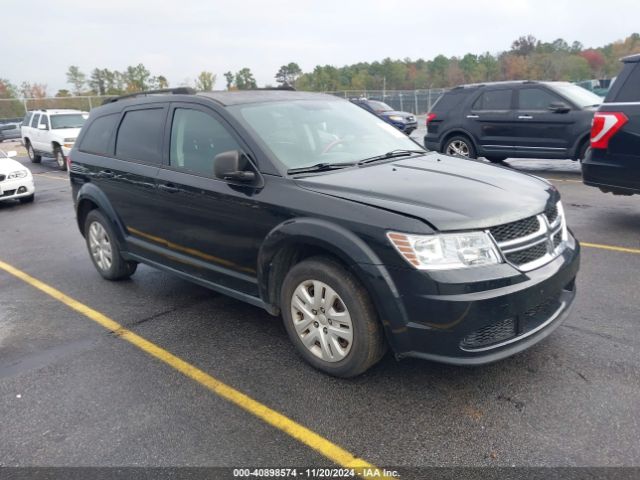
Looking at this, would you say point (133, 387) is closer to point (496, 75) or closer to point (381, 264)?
point (381, 264)

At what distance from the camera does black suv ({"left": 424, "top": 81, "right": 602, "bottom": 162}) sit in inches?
395

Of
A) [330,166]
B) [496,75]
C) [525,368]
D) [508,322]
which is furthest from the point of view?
[496,75]

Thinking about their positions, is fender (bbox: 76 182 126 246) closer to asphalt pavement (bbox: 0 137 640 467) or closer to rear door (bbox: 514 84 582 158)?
asphalt pavement (bbox: 0 137 640 467)

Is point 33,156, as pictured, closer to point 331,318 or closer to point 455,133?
point 455,133

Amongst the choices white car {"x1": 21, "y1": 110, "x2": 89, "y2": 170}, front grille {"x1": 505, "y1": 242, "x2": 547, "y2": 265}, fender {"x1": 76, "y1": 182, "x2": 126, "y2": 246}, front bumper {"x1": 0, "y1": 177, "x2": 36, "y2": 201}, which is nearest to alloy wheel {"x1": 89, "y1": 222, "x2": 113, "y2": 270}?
fender {"x1": 76, "y1": 182, "x2": 126, "y2": 246}

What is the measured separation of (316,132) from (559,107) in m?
7.63

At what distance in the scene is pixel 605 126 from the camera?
6145 millimetres

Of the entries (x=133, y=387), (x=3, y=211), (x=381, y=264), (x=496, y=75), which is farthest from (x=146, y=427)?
(x=496, y=75)

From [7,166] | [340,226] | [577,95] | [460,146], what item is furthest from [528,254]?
[7,166]

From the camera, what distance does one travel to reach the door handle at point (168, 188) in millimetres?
4199

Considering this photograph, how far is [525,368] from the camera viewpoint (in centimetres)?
336

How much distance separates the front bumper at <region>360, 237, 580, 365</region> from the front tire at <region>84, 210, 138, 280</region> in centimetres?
332

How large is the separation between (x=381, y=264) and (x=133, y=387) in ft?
5.94

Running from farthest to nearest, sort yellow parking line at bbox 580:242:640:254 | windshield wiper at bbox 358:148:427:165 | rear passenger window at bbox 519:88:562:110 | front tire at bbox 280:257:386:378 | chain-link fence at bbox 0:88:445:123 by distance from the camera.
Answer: chain-link fence at bbox 0:88:445:123 < rear passenger window at bbox 519:88:562:110 < yellow parking line at bbox 580:242:640:254 < windshield wiper at bbox 358:148:427:165 < front tire at bbox 280:257:386:378
